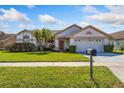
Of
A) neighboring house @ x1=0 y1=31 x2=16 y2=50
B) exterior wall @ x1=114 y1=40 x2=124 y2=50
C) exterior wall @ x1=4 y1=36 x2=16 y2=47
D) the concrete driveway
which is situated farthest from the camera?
neighboring house @ x1=0 y1=31 x2=16 y2=50

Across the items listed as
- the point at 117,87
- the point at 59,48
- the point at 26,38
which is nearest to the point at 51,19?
the point at 59,48

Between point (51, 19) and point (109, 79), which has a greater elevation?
point (51, 19)

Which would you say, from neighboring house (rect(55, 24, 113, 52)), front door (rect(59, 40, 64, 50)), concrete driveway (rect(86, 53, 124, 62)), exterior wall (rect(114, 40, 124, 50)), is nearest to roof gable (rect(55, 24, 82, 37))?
front door (rect(59, 40, 64, 50))

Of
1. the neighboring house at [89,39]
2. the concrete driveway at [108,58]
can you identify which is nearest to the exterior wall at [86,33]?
the neighboring house at [89,39]

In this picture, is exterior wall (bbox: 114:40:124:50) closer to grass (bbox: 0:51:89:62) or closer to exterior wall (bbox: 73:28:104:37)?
exterior wall (bbox: 73:28:104:37)

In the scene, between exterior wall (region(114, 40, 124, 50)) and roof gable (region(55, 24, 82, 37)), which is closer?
roof gable (region(55, 24, 82, 37))

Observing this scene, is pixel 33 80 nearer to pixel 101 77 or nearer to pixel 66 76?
pixel 66 76

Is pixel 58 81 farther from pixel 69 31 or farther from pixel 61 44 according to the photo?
pixel 61 44

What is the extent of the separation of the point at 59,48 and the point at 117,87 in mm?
24187

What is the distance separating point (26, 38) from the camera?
1341 inches

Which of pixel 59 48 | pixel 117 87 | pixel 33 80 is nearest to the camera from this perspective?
pixel 117 87
